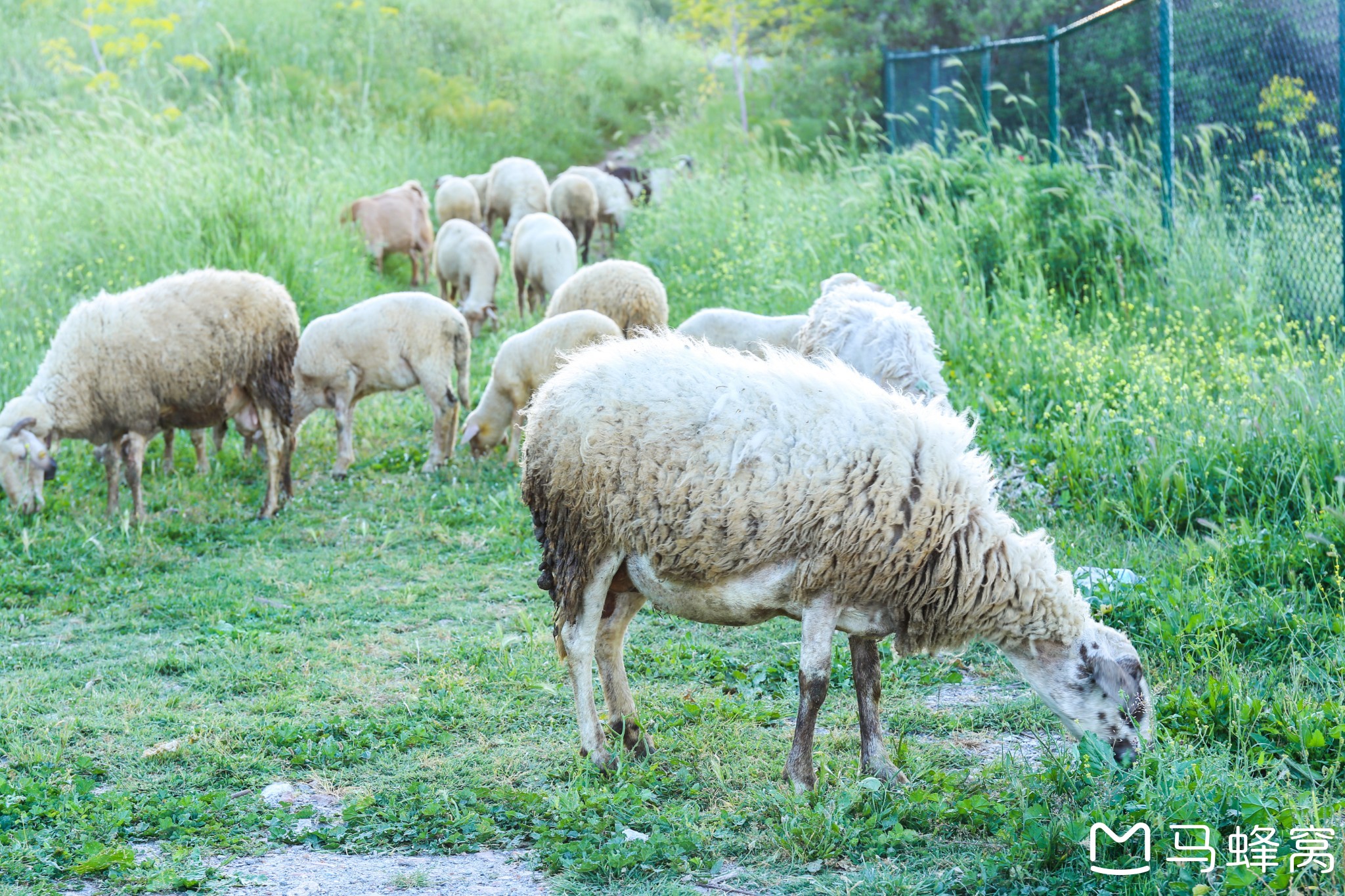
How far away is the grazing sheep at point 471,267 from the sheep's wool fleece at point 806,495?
24.5ft

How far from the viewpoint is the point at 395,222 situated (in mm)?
13336

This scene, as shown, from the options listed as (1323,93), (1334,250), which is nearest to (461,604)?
(1334,250)

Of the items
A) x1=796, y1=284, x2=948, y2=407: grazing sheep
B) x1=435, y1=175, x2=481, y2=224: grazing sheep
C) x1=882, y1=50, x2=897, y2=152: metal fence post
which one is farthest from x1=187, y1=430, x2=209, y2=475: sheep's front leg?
x1=882, y1=50, x2=897, y2=152: metal fence post

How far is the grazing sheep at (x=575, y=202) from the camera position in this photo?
14.2 meters

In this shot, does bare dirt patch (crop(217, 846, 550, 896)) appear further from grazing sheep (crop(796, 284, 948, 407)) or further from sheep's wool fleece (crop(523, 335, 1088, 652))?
grazing sheep (crop(796, 284, 948, 407))

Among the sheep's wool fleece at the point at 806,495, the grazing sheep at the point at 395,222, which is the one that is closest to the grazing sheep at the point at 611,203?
the grazing sheep at the point at 395,222

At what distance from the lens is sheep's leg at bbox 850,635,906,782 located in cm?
405

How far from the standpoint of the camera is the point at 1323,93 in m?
8.16

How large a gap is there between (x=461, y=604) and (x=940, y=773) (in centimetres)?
289

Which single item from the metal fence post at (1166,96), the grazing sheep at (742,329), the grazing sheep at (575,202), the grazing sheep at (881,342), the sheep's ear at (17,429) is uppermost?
the metal fence post at (1166,96)

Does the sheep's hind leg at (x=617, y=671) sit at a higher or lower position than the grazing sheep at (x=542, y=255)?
lower

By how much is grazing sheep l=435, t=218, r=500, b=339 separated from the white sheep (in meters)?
0.27

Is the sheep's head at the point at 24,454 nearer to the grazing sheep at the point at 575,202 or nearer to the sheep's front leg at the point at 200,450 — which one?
the sheep's front leg at the point at 200,450

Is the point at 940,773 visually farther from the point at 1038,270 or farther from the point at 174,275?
the point at 174,275
